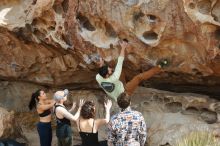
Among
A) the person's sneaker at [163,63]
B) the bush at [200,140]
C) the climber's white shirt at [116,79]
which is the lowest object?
the bush at [200,140]

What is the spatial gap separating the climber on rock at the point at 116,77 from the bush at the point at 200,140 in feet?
3.56

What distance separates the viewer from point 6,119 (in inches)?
337

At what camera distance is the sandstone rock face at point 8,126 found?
8516 mm

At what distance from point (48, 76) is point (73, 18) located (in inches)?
62.5

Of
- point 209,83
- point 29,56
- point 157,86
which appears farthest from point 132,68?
point 29,56

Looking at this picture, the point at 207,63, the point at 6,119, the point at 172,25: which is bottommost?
the point at 6,119

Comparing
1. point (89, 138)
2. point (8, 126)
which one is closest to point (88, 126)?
point (89, 138)

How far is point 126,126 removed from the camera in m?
5.95

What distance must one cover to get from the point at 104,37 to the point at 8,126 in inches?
90.0

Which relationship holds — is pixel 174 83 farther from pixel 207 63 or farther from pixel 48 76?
pixel 48 76

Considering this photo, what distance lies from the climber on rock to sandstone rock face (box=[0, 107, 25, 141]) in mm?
2085

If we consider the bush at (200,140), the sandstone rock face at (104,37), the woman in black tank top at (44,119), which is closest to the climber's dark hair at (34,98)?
the woman in black tank top at (44,119)

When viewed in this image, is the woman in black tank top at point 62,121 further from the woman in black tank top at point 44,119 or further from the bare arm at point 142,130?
the bare arm at point 142,130

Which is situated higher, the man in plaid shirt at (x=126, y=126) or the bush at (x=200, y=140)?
the man in plaid shirt at (x=126, y=126)
